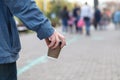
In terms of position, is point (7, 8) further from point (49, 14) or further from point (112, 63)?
point (49, 14)

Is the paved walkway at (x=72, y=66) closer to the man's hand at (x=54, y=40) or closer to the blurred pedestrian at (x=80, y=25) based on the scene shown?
the man's hand at (x=54, y=40)

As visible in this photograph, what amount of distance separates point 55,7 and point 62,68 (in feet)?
115

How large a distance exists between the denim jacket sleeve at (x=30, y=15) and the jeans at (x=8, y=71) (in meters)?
0.34

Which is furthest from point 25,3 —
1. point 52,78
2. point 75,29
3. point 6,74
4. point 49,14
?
point 49,14

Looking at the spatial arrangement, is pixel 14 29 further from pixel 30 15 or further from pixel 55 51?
pixel 55 51

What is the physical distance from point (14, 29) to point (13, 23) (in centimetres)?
4

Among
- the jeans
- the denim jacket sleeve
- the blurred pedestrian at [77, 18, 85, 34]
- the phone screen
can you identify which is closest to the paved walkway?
the jeans

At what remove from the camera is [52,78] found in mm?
8766

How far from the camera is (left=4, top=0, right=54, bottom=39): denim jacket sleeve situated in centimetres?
311

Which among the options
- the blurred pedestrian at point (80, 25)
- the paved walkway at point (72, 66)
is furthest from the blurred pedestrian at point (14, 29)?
the blurred pedestrian at point (80, 25)

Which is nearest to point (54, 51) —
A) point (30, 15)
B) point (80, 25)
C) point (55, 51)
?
point (55, 51)

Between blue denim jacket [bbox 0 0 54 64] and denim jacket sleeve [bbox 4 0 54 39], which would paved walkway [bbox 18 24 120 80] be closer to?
blue denim jacket [bbox 0 0 54 64]

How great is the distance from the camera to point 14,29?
3301mm

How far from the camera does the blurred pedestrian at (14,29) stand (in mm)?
3113
